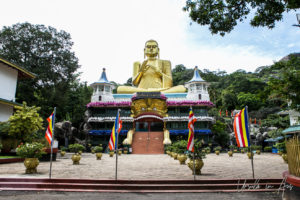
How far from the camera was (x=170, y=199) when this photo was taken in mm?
6117

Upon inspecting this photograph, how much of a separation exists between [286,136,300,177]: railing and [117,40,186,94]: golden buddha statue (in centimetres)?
2881

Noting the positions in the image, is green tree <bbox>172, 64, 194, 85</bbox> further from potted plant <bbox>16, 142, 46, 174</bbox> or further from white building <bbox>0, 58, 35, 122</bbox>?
potted plant <bbox>16, 142, 46, 174</bbox>

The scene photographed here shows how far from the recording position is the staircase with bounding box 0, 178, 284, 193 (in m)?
7.28

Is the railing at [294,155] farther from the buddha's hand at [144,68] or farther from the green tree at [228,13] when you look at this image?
the buddha's hand at [144,68]

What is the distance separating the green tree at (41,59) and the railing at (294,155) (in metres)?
26.5

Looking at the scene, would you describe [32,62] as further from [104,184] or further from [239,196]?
[239,196]

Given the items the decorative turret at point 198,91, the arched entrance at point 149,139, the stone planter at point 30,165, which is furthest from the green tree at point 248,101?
the stone planter at point 30,165

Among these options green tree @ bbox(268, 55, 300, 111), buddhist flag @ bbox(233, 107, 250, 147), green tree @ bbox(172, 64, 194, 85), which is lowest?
buddhist flag @ bbox(233, 107, 250, 147)

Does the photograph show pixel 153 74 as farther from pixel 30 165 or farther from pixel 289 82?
pixel 289 82

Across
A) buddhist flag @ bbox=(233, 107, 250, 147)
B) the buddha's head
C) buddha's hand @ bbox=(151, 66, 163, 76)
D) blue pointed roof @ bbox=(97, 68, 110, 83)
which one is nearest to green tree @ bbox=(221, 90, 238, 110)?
buddha's hand @ bbox=(151, 66, 163, 76)

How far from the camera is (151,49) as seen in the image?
35125 mm

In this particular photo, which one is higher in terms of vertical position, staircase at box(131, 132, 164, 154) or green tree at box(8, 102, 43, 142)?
green tree at box(8, 102, 43, 142)

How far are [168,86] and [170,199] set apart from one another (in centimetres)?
2938

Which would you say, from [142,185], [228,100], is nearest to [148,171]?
[142,185]
